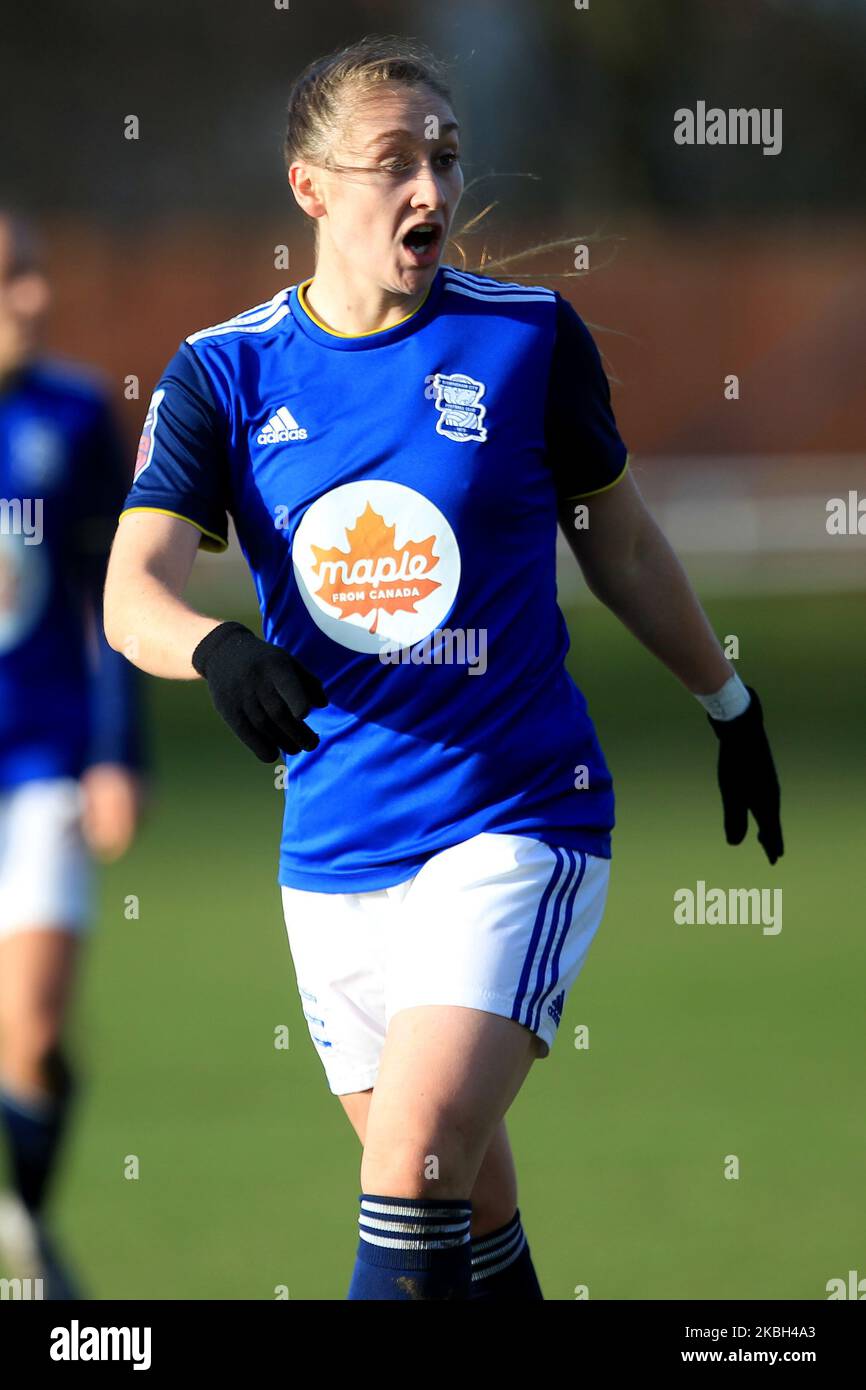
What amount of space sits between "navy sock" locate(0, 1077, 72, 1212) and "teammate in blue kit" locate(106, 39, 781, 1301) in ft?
4.80

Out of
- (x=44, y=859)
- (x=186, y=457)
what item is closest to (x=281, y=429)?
(x=186, y=457)

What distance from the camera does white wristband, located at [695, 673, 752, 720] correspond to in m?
3.79

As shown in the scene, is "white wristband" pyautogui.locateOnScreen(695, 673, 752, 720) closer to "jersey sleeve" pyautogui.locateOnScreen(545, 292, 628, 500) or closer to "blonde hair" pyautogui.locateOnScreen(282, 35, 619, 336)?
"jersey sleeve" pyautogui.locateOnScreen(545, 292, 628, 500)

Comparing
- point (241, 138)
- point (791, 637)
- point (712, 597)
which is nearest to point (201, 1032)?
point (791, 637)

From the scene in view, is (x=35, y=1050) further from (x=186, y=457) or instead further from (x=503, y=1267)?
(x=186, y=457)

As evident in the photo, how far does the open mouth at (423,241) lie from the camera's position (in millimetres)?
3197

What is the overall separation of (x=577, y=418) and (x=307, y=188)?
1.88 feet

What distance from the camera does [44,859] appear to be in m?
4.76

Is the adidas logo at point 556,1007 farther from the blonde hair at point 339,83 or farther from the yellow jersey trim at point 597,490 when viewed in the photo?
the blonde hair at point 339,83

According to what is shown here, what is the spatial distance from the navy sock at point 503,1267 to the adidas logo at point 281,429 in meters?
1.34

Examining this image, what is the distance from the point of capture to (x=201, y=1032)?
710 cm

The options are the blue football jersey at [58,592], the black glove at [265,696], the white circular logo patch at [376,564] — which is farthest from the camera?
the blue football jersey at [58,592]

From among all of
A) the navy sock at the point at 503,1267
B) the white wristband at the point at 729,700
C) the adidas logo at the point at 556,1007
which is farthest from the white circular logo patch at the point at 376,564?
the navy sock at the point at 503,1267

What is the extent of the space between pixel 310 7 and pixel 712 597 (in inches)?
505
